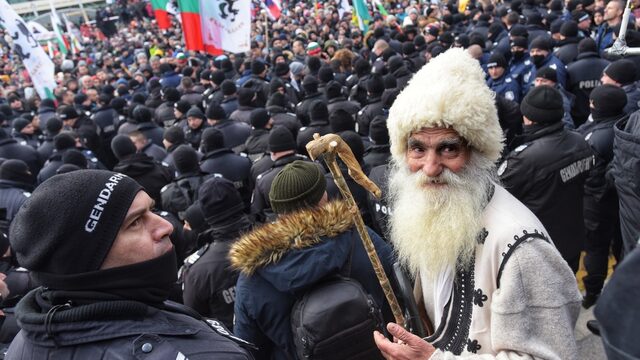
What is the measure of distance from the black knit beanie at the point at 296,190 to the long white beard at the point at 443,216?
0.57 metres

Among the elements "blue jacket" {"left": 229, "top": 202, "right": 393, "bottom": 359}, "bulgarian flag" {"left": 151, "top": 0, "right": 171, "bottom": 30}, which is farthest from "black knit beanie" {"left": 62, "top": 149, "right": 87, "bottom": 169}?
"bulgarian flag" {"left": 151, "top": 0, "right": 171, "bottom": 30}

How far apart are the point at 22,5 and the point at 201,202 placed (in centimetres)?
5612

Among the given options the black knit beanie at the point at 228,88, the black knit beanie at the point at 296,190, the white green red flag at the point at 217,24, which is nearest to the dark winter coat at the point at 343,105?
the black knit beanie at the point at 228,88

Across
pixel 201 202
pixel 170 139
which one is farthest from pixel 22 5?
pixel 201 202

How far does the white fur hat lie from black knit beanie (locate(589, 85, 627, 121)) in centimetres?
301

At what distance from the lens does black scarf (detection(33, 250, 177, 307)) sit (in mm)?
1498

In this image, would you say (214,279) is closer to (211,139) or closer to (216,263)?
(216,263)

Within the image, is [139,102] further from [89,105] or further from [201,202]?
[201,202]

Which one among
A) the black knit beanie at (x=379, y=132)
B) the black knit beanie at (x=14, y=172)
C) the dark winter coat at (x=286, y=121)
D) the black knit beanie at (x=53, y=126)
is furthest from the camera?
the black knit beanie at (x=53, y=126)

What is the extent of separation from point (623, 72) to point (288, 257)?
4.63 meters

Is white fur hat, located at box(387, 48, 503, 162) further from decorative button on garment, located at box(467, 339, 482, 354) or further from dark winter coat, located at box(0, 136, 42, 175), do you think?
dark winter coat, located at box(0, 136, 42, 175)

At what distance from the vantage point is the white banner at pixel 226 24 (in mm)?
8602

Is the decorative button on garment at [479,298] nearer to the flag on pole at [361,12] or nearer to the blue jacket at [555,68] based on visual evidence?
the blue jacket at [555,68]

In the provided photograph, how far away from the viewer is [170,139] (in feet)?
20.7
